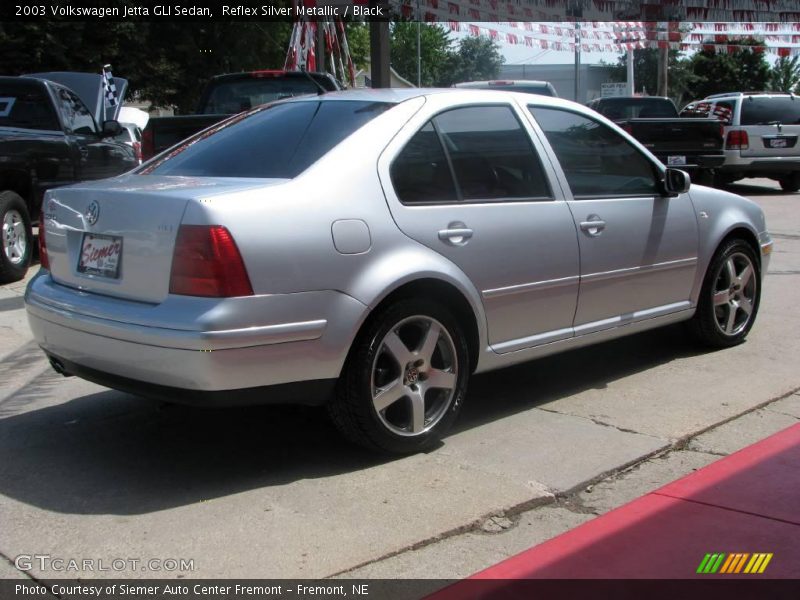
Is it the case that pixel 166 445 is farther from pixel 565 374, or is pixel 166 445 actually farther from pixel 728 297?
pixel 728 297

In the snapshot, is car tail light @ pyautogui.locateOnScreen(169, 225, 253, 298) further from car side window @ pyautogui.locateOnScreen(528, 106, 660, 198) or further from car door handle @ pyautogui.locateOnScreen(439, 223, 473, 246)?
car side window @ pyautogui.locateOnScreen(528, 106, 660, 198)

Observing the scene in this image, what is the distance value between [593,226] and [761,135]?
43.7 ft

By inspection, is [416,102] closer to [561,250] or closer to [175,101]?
[561,250]

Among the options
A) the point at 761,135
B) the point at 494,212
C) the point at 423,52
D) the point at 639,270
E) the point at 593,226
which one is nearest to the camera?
the point at 494,212

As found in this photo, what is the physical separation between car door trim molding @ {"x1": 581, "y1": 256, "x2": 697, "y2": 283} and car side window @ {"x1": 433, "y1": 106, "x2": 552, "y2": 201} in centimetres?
50

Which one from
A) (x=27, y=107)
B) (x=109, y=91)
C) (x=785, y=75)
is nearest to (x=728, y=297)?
(x=27, y=107)

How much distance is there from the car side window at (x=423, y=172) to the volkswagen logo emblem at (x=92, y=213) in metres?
1.27

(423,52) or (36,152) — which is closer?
(36,152)

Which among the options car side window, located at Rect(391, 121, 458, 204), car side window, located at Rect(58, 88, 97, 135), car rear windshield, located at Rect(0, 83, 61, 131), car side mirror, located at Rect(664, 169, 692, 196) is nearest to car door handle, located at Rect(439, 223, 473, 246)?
car side window, located at Rect(391, 121, 458, 204)

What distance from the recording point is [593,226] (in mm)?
5070

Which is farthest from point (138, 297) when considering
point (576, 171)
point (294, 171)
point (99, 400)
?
point (576, 171)

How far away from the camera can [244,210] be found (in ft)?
12.2

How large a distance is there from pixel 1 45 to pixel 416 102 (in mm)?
27077

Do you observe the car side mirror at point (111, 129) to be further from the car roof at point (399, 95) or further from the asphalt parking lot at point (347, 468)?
the car roof at point (399, 95)
